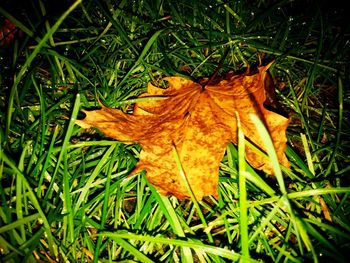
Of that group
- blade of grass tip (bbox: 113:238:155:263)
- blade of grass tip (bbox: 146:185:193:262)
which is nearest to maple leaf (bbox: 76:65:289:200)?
blade of grass tip (bbox: 146:185:193:262)

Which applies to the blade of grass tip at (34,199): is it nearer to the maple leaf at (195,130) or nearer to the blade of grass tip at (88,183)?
the blade of grass tip at (88,183)

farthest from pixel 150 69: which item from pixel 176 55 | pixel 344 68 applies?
pixel 344 68

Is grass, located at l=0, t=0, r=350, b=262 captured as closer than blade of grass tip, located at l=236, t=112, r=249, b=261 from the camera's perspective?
No

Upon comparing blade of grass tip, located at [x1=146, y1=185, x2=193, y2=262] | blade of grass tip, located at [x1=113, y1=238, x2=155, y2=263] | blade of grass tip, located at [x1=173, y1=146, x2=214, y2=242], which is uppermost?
blade of grass tip, located at [x1=173, y1=146, x2=214, y2=242]

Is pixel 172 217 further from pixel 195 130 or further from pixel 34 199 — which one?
pixel 34 199

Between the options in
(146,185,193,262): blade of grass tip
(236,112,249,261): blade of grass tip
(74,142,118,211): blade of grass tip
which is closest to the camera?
(236,112,249,261): blade of grass tip

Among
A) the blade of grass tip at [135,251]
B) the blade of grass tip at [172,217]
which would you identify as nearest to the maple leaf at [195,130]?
the blade of grass tip at [172,217]

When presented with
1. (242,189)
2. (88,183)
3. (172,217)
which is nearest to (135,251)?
(172,217)

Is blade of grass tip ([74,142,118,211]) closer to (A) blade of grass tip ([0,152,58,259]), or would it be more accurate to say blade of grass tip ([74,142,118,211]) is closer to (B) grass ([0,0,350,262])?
(B) grass ([0,0,350,262])

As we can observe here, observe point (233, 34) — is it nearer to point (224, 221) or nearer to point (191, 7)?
point (191, 7)
